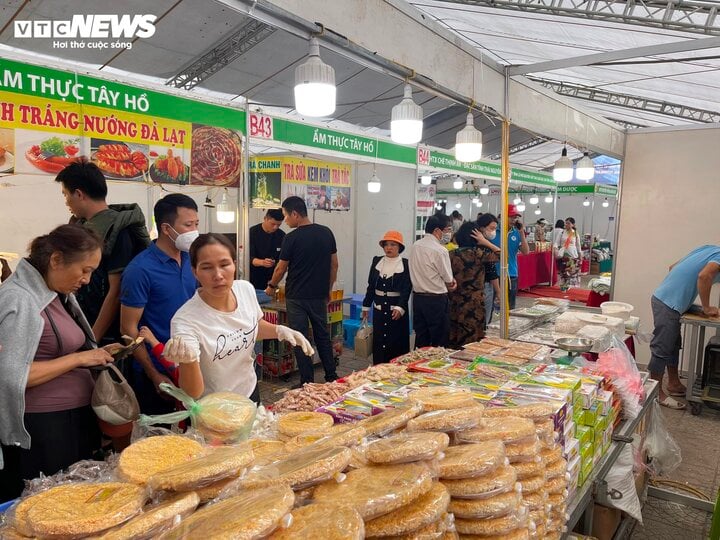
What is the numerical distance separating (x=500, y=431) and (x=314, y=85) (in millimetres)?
1818

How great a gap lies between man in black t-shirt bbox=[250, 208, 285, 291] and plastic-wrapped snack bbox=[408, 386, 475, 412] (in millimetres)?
4794

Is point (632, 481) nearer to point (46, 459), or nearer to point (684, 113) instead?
point (46, 459)

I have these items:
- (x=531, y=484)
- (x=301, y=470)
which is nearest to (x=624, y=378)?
(x=531, y=484)

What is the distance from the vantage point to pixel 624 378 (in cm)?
324

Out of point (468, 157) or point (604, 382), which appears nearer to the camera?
point (604, 382)

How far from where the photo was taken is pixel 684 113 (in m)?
13.3

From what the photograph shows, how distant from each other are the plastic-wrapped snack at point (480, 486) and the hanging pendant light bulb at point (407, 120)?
7.62ft

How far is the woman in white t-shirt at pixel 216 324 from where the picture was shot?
2.21 metres

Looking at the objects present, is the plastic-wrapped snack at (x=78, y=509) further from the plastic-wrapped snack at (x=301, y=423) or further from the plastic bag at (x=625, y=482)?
the plastic bag at (x=625, y=482)

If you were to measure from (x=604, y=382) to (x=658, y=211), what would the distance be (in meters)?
5.24

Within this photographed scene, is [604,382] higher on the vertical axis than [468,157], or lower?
lower

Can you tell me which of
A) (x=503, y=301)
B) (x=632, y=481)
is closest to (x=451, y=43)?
(x=503, y=301)

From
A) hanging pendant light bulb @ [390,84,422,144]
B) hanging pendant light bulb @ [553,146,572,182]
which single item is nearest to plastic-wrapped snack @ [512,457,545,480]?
hanging pendant light bulb @ [390,84,422,144]

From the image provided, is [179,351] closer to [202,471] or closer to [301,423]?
[301,423]
